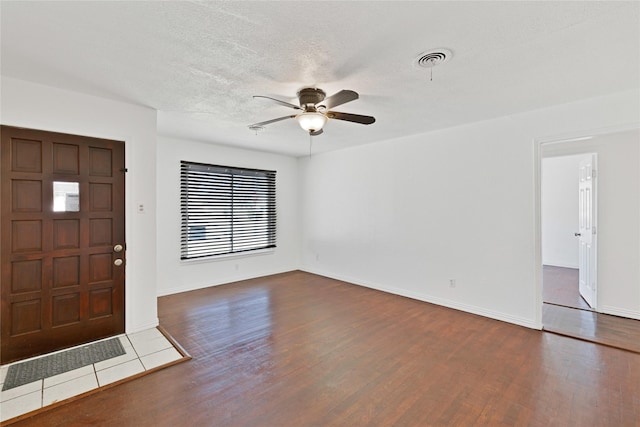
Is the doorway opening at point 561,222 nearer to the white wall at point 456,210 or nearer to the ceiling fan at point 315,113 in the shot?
the white wall at point 456,210

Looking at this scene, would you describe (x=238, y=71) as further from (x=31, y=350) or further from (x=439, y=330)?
(x=439, y=330)

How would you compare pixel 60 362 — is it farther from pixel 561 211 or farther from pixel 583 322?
pixel 561 211

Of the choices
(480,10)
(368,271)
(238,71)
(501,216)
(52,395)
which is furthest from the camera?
(368,271)

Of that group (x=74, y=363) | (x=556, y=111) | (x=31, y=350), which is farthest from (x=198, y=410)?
(x=556, y=111)

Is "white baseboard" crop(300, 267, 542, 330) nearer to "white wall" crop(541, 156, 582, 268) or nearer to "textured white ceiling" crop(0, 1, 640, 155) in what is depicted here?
"textured white ceiling" crop(0, 1, 640, 155)

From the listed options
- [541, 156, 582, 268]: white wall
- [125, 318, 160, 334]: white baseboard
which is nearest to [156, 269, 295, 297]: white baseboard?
[125, 318, 160, 334]: white baseboard

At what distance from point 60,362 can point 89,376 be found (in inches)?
18.5

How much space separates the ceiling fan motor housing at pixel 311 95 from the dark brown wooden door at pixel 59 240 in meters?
2.12

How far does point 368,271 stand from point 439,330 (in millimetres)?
1946

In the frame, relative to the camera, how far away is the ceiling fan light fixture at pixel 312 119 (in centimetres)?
257

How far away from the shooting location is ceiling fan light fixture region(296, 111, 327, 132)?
8.45ft

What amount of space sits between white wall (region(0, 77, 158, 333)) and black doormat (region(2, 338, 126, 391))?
0.37m

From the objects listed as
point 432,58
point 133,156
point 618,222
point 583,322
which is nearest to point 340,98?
point 432,58

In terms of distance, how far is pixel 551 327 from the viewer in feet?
11.0
